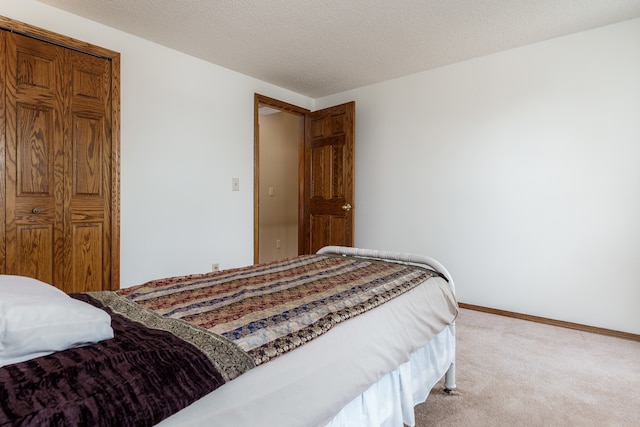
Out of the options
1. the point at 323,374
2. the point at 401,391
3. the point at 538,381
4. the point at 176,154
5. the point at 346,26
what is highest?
the point at 346,26

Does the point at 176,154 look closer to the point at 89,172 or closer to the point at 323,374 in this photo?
the point at 89,172

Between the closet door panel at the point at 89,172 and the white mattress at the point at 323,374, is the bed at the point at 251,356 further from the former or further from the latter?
the closet door panel at the point at 89,172

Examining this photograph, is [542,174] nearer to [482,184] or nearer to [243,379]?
[482,184]

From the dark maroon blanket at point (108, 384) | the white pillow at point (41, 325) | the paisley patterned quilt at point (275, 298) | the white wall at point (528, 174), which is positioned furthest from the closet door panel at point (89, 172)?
the white wall at point (528, 174)

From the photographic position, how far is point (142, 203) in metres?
2.98

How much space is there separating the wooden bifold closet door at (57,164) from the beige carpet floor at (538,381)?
100 inches

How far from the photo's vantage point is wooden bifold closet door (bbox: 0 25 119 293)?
2.29m

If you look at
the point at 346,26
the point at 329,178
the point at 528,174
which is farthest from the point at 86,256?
the point at 528,174

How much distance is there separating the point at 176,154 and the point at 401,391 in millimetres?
2796

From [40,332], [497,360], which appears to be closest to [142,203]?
[40,332]

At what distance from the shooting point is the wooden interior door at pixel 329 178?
396 centimetres

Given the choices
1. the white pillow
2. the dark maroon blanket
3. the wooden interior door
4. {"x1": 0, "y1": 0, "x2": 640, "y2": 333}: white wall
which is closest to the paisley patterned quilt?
the dark maroon blanket

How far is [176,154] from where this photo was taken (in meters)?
3.22

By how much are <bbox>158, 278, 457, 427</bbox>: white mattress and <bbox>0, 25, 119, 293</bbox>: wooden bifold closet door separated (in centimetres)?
237
